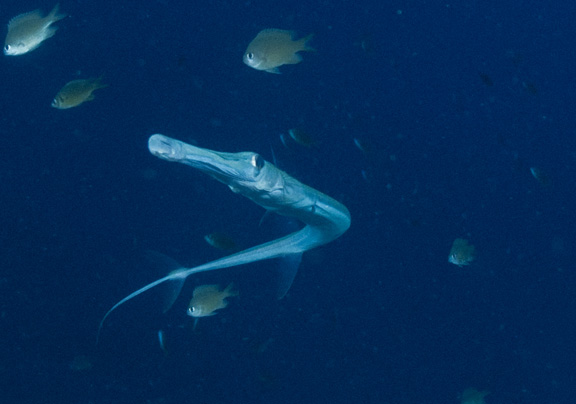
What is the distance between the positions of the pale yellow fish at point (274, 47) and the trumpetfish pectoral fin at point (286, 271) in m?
1.81

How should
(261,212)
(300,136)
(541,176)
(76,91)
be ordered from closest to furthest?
(76,91)
(300,136)
(541,176)
(261,212)

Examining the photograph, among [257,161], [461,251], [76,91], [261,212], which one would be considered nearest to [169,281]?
[257,161]

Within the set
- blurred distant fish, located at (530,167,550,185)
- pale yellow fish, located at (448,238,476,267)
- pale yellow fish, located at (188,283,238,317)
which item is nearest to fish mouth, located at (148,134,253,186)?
pale yellow fish, located at (188,283,238,317)

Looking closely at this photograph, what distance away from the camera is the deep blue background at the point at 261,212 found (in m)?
6.48

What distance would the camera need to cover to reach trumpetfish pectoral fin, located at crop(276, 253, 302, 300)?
10.6 feet

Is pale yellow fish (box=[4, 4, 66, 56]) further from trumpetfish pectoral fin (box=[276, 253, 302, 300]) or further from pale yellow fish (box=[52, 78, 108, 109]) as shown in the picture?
trumpetfish pectoral fin (box=[276, 253, 302, 300])

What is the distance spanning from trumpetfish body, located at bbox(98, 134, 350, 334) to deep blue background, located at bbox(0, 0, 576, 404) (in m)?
2.69

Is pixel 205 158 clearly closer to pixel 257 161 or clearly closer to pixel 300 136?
pixel 257 161

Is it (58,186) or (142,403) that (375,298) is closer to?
(142,403)

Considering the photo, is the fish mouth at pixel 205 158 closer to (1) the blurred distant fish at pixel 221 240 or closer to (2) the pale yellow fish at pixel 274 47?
(2) the pale yellow fish at pixel 274 47

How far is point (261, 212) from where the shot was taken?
6.86m

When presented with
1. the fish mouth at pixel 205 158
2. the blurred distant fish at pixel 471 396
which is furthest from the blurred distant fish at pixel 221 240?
the blurred distant fish at pixel 471 396

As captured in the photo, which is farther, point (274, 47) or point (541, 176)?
point (541, 176)

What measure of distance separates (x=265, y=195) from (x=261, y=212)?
474 cm
